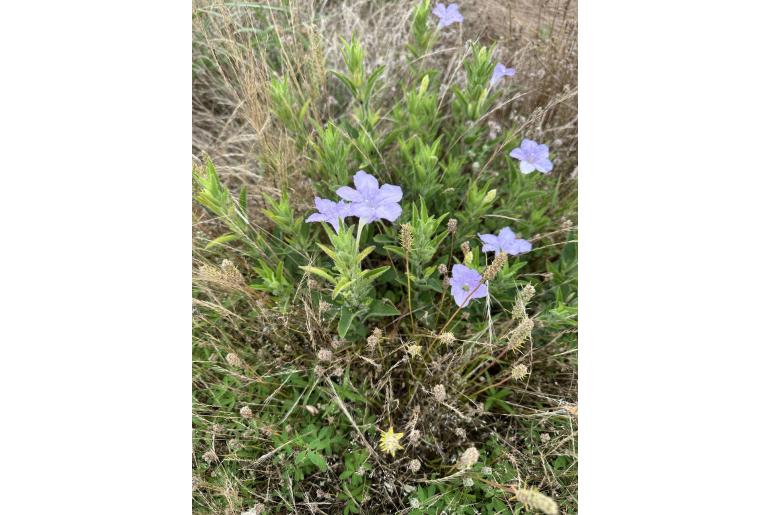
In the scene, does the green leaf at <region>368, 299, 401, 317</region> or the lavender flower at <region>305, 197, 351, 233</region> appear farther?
the green leaf at <region>368, 299, 401, 317</region>

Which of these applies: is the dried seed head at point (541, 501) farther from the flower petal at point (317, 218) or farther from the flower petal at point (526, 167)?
the flower petal at point (526, 167)

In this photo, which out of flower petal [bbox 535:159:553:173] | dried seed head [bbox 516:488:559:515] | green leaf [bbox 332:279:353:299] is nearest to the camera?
dried seed head [bbox 516:488:559:515]

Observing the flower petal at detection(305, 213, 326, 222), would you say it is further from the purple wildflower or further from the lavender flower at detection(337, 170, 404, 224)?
the purple wildflower

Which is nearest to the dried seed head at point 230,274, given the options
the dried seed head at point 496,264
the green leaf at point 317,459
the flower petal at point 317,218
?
the flower petal at point 317,218

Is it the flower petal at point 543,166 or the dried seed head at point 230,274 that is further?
the flower petal at point 543,166

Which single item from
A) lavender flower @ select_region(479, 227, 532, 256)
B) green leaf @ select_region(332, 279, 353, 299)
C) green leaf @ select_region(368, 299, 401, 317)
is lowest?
green leaf @ select_region(368, 299, 401, 317)

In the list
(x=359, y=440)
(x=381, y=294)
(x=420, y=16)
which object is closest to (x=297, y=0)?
(x=420, y=16)

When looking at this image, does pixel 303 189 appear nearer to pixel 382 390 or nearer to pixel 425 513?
pixel 382 390

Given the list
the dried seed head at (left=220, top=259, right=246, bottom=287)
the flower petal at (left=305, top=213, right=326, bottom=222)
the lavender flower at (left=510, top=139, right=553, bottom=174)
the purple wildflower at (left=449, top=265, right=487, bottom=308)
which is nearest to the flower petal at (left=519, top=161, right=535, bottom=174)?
the lavender flower at (left=510, top=139, right=553, bottom=174)

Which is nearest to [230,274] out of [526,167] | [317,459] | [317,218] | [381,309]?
[317,218]
